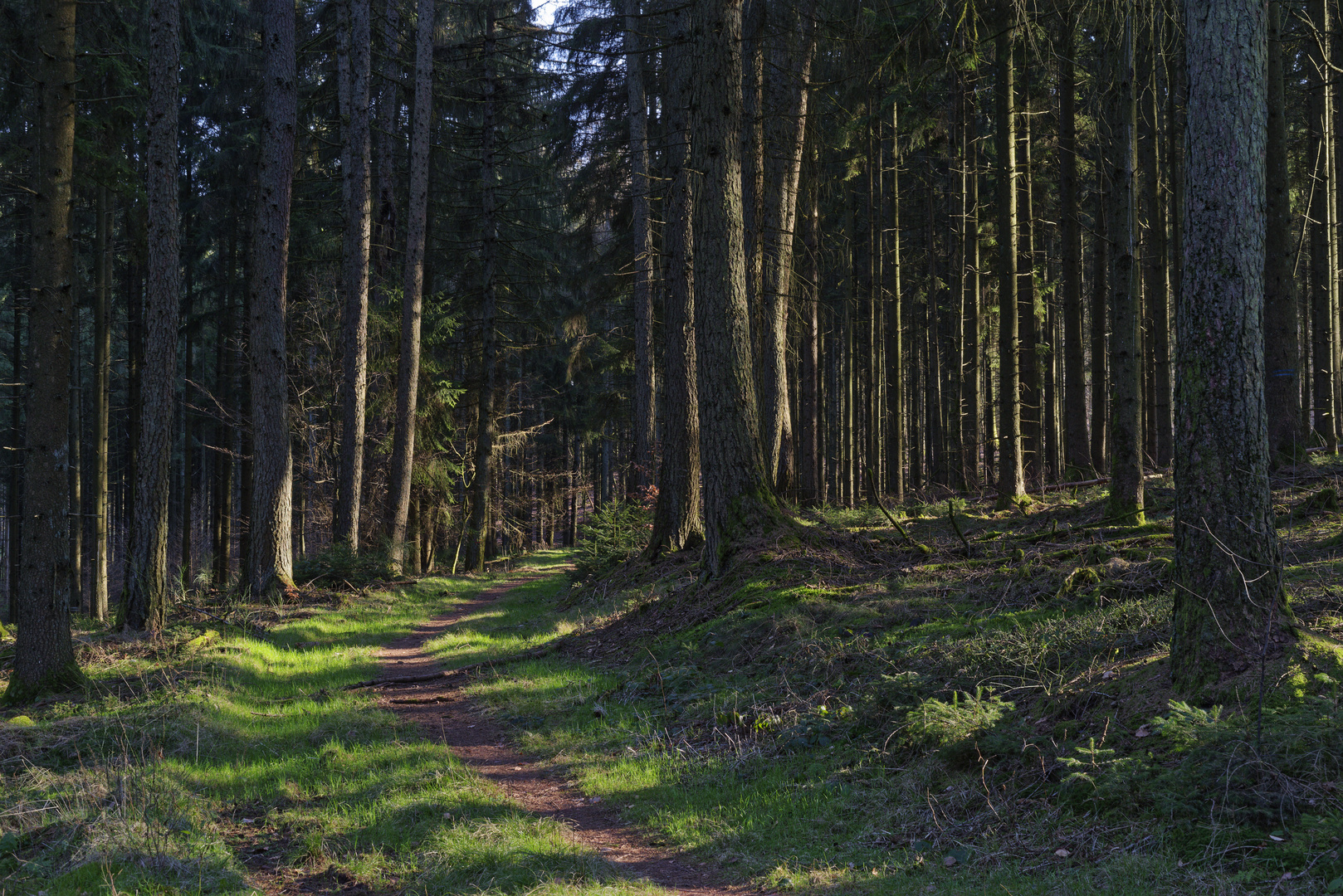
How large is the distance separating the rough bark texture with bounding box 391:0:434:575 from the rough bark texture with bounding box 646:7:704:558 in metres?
7.54

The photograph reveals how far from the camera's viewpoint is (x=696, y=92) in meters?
10.8

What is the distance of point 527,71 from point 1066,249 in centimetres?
1725

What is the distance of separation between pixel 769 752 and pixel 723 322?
564 centimetres

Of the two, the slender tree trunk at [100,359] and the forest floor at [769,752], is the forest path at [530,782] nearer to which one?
the forest floor at [769,752]

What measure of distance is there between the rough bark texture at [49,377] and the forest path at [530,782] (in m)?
3.37

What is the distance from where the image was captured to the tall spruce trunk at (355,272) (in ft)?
57.8

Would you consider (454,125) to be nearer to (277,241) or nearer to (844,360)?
(277,241)

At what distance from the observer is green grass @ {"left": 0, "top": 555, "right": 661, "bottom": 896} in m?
4.20

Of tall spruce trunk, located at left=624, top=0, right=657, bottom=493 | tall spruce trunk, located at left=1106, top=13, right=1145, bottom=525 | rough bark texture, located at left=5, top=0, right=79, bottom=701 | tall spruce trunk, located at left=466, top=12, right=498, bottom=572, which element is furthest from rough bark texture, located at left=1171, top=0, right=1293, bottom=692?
tall spruce trunk, located at left=466, top=12, right=498, bottom=572

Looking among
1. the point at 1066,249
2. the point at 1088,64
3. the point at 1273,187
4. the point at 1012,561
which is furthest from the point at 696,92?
the point at 1088,64

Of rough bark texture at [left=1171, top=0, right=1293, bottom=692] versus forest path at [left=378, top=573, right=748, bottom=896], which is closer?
rough bark texture at [left=1171, top=0, right=1293, bottom=692]

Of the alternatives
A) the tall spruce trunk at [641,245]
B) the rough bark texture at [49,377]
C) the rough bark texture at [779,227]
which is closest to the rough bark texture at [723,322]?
the rough bark texture at [779,227]

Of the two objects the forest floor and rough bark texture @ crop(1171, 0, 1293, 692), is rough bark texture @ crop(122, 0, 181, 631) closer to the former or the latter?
the forest floor

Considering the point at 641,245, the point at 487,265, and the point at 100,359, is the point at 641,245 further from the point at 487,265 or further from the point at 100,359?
the point at 100,359
